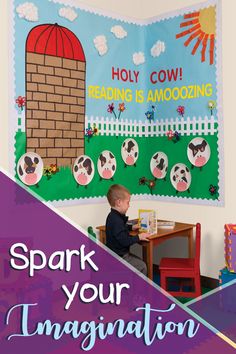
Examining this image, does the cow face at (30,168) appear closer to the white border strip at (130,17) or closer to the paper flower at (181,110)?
the white border strip at (130,17)

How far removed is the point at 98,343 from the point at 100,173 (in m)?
1.57

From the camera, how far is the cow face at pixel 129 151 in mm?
4347

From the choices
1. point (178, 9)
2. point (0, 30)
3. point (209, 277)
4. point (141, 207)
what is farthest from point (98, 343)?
point (178, 9)

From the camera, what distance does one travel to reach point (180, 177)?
426 centimetres

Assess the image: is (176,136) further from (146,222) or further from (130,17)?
(130,17)

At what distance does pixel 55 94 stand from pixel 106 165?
2.60 ft

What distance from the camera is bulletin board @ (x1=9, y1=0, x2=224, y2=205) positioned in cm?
360

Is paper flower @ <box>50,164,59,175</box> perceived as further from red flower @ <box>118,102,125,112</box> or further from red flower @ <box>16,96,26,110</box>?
red flower @ <box>118,102,125,112</box>

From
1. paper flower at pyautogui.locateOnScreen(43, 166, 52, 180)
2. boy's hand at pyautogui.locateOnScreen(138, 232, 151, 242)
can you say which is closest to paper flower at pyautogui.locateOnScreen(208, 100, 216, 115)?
boy's hand at pyautogui.locateOnScreen(138, 232, 151, 242)

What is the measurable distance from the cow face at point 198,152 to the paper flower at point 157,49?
898 mm

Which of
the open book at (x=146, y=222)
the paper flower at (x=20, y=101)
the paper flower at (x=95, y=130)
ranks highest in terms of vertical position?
the paper flower at (x=20, y=101)

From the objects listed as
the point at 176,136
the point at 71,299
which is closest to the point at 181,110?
the point at 176,136

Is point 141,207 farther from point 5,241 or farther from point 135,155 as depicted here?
point 5,241

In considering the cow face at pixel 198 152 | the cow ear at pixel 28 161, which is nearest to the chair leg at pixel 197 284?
the cow face at pixel 198 152
